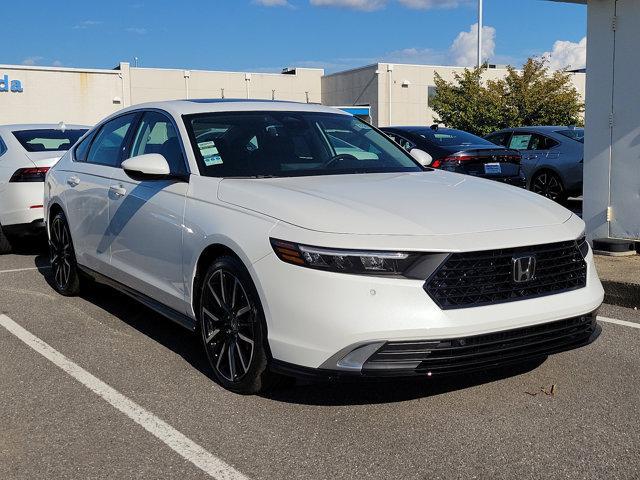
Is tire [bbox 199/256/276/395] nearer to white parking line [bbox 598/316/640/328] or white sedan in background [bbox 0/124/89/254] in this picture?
white parking line [bbox 598/316/640/328]

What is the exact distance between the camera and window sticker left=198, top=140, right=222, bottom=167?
4742mm

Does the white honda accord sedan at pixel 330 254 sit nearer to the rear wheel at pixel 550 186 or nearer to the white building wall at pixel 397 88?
the rear wheel at pixel 550 186

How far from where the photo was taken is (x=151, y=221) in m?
4.92

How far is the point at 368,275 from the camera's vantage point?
139 inches

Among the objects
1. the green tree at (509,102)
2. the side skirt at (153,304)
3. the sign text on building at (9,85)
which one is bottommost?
the side skirt at (153,304)

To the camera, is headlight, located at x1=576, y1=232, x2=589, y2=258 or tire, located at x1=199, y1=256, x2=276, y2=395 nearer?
tire, located at x1=199, y1=256, x2=276, y2=395

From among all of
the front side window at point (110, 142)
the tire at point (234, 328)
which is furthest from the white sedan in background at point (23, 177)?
the tire at point (234, 328)

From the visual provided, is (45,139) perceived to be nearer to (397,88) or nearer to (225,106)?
(225,106)

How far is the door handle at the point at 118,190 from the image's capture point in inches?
212

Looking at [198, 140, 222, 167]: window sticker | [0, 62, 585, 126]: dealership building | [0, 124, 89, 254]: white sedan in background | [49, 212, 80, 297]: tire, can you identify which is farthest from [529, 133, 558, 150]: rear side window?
[0, 62, 585, 126]: dealership building

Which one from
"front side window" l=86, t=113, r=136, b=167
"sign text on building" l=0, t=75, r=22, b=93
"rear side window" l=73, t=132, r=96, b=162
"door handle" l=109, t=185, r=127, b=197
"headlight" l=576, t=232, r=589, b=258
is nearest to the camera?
"headlight" l=576, t=232, r=589, b=258

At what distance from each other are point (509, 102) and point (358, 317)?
1416 inches

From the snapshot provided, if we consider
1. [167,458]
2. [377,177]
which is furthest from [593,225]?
[167,458]

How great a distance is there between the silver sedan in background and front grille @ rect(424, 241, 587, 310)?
30.7 ft
